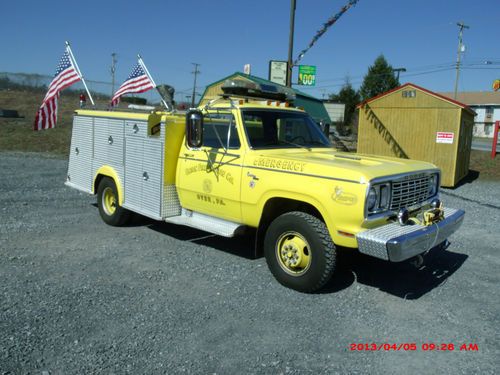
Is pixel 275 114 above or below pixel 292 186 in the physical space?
above

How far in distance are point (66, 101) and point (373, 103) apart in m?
26.3

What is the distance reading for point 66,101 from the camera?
33969 millimetres

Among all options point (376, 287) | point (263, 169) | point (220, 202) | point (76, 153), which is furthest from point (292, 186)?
point (76, 153)

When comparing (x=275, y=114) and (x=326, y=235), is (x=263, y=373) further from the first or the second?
(x=275, y=114)

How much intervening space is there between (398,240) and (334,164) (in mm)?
1066

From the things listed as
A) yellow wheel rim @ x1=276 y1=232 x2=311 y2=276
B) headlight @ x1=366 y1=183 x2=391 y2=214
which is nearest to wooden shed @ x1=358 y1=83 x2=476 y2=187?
headlight @ x1=366 y1=183 x2=391 y2=214

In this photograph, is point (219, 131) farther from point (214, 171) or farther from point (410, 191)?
point (410, 191)

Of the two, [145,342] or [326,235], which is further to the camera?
[326,235]

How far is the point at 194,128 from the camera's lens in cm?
567

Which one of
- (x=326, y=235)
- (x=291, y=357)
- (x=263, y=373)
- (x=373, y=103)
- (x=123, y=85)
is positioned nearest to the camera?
(x=263, y=373)

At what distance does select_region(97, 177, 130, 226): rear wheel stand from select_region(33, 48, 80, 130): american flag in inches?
76.0

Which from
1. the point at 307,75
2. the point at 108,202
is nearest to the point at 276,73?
the point at 307,75

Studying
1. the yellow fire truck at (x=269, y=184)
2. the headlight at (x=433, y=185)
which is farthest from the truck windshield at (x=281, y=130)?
the headlight at (x=433, y=185)

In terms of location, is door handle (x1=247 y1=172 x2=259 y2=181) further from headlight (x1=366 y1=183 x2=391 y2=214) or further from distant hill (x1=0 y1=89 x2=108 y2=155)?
distant hill (x1=0 y1=89 x2=108 y2=155)
